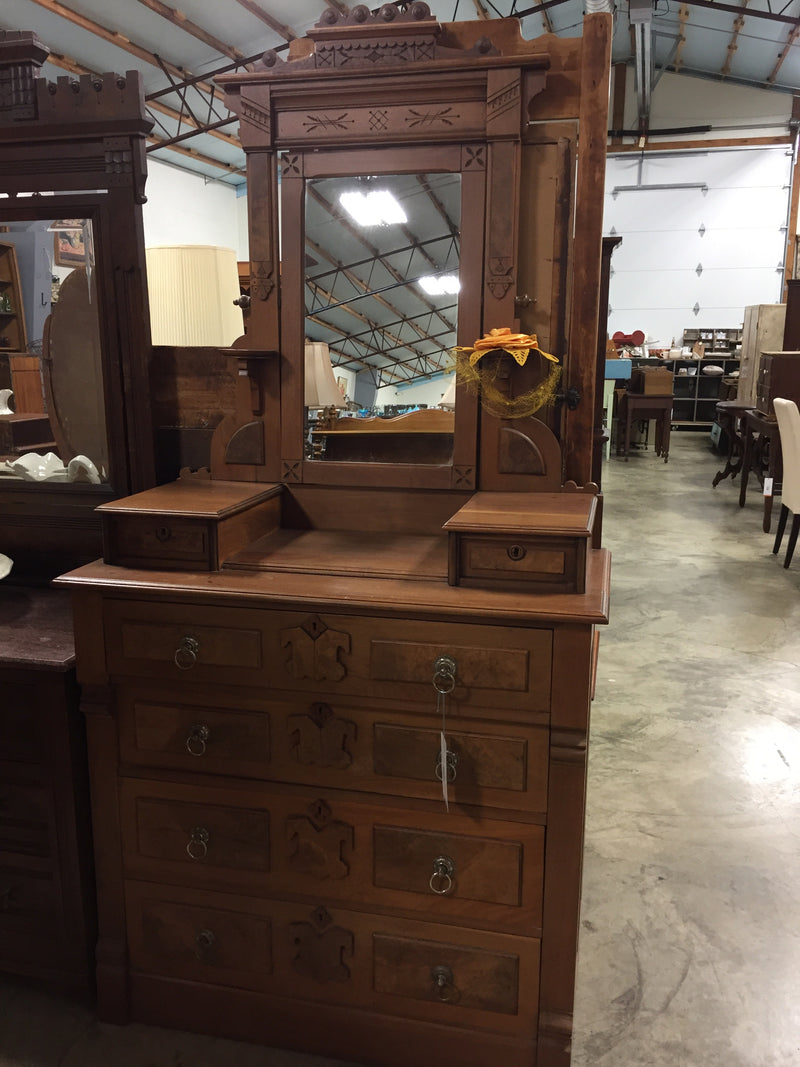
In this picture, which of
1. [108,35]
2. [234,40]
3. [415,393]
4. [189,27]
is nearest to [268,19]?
[234,40]

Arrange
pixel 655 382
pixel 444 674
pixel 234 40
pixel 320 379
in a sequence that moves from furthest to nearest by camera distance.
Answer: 1. pixel 655 382
2. pixel 234 40
3. pixel 320 379
4. pixel 444 674

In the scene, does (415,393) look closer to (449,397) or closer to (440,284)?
(449,397)

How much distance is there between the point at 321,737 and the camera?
175 centimetres

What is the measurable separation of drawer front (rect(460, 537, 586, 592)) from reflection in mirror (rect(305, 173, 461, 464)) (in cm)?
46

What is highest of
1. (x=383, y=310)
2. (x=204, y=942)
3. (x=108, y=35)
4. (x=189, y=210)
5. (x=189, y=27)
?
(x=189, y=27)

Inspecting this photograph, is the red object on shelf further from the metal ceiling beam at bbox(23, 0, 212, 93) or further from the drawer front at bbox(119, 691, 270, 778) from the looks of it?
the drawer front at bbox(119, 691, 270, 778)

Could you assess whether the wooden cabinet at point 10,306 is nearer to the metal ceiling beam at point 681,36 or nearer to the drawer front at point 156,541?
the drawer front at point 156,541

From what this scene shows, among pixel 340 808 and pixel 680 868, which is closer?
pixel 340 808

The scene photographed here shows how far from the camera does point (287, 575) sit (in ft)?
5.88

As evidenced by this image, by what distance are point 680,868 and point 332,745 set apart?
1.48 meters

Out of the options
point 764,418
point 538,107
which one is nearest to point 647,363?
point 764,418

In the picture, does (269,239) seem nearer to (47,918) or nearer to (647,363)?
(47,918)

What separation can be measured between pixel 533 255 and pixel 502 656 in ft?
3.24

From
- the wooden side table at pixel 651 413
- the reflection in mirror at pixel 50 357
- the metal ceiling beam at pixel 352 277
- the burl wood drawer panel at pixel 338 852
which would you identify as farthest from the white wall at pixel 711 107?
the burl wood drawer panel at pixel 338 852
